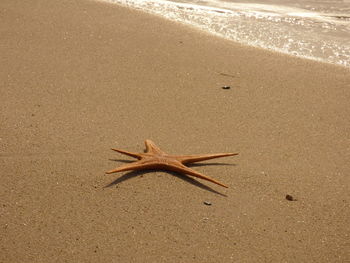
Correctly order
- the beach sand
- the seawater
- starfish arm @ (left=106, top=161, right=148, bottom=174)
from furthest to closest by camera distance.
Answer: the seawater < starfish arm @ (left=106, top=161, right=148, bottom=174) < the beach sand

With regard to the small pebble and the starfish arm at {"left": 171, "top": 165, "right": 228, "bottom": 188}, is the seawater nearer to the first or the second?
the small pebble

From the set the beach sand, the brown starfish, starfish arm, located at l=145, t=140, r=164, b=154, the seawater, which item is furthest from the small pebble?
the seawater

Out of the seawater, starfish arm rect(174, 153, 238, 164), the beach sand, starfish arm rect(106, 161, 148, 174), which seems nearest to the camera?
the beach sand

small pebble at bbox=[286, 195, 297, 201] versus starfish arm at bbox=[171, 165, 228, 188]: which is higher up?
starfish arm at bbox=[171, 165, 228, 188]

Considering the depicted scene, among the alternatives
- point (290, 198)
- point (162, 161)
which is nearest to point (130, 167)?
point (162, 161)

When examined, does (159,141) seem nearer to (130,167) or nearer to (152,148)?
(152,148)

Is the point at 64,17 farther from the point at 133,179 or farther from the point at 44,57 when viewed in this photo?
the point at 133,179

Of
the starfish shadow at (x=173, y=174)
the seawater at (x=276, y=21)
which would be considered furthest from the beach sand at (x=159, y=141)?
the seawater at (x=276, y=21)

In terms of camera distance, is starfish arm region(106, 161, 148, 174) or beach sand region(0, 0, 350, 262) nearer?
beach sand region(0, 0, 350, 262)
